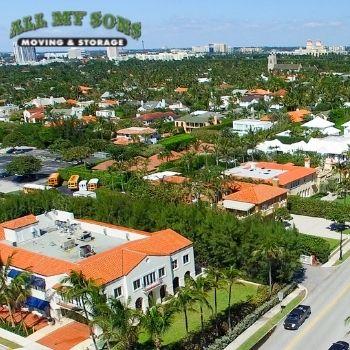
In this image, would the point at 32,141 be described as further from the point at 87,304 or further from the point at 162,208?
the point at 87,304

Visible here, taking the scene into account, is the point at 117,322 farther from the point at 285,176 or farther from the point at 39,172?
the point at 39,172

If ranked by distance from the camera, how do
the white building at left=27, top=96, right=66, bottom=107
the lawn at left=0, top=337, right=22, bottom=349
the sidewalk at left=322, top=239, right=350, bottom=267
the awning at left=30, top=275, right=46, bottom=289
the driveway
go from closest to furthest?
the lawn at left=0, top=337, right=22, bottom=349 → the awning at left=30, top=275, right=46, bottom=289 → the sidewalk at left=322, top=239, right=350, bottom=267 → the driveway → the white building at left=27, top=96, right=66, bottom=107

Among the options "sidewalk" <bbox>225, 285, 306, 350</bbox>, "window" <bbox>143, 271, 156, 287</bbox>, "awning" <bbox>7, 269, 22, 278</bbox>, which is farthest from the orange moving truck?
"sidewalk" <bbox>225, 285, 306, 350</bbox>

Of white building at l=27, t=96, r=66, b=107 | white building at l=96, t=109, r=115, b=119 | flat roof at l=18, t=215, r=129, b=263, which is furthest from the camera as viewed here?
white building at l=27, t=96, r=66, b=107

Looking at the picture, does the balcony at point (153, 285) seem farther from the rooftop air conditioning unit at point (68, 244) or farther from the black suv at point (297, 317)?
the black suv at point (297, 317)

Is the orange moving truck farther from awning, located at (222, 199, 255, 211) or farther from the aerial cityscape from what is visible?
awning, located at (222, 199, 255, 211)

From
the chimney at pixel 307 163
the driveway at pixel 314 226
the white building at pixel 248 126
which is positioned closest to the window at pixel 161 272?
the driveway at pixel 314 226

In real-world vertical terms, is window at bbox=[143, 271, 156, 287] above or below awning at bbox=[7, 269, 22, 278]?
below
